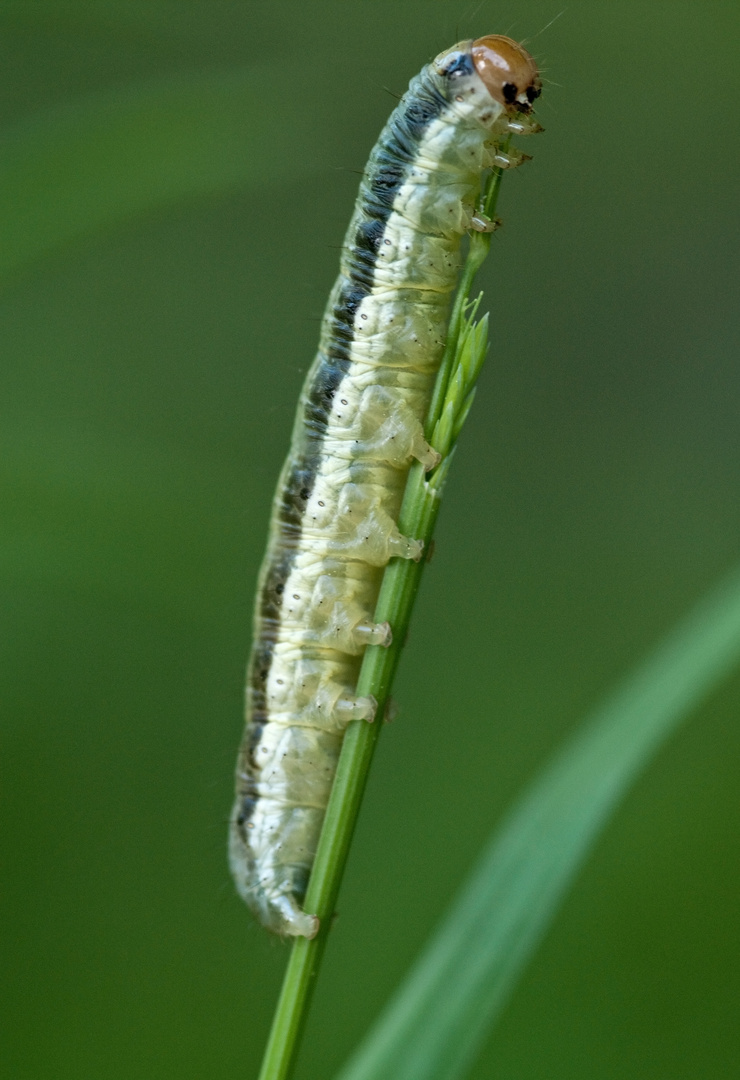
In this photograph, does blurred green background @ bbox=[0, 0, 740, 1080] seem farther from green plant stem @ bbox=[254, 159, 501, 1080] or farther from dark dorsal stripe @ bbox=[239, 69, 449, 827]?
green plant stem @ bbox=[254, 159, 501, 1080]

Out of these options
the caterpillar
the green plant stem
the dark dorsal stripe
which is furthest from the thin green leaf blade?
the dark dorsal stripe

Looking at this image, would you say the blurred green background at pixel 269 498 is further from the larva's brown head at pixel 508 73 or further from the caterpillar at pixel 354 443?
the larva's brown head at pixel 508 73

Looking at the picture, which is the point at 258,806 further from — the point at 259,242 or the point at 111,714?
the point at 259,242

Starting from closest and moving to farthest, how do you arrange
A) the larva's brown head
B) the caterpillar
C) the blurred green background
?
the larva's brown head < the caterpillar < the blurred green background

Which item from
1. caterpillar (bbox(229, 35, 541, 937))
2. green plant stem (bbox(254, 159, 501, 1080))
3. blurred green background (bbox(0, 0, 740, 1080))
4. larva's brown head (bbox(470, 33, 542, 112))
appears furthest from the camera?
blurred green background (bbox(0, 0, 740, 1080))

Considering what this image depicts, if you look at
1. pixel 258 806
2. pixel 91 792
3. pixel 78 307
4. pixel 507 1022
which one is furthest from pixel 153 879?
pixel 78 307

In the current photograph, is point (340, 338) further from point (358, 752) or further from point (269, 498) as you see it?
point (269, 498)
